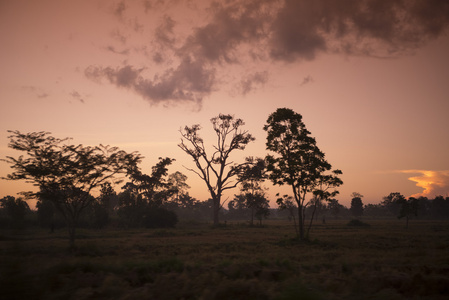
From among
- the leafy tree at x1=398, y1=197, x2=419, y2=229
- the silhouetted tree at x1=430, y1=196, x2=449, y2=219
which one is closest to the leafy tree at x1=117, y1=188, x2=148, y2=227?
the leafy tree at x1=398, y1=197, x2=419, y2=229

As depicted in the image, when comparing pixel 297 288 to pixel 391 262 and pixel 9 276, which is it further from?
pixel 391 262

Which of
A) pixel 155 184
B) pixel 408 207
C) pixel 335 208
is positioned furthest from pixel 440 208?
pixel 155 184

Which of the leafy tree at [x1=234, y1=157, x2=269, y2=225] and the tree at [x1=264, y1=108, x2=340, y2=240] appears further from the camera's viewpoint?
the leafy tree at [x1=234, y1=157, x2=269, y2=225]

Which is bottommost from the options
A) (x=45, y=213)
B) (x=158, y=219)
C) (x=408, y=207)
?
(x=158, y=219)

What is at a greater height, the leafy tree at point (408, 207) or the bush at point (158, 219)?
the leafy tree at point (408, 207)

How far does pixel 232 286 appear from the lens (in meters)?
9.23

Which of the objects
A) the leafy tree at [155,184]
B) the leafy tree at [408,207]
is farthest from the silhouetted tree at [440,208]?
the leafy tree at [155,184]

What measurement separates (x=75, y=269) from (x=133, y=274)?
2.39 metres

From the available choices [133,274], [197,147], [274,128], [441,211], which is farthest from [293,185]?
[441,211]

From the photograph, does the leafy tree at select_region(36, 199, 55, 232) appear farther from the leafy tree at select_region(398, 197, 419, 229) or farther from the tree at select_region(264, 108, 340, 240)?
the leafy tree at select_region(398, 197, 419, 229)

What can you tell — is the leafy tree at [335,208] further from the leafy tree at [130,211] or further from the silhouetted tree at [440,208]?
the leafy tree at [130,211]

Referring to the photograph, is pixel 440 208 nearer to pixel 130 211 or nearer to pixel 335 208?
pixel 335 208

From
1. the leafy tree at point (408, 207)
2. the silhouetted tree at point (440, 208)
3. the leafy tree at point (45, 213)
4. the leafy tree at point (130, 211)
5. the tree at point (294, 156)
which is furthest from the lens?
the silhouetted tree at point (440, 208)

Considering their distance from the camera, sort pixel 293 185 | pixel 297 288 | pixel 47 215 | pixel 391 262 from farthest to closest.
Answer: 1. pixel 47 215
2. pixel 293 185
3. pixel 391 262
4. pixel 297 288
